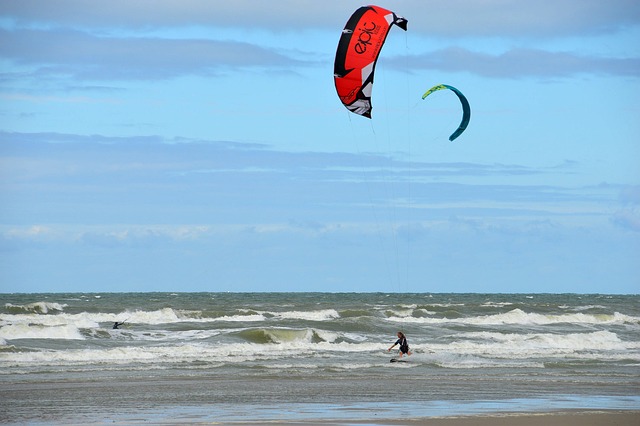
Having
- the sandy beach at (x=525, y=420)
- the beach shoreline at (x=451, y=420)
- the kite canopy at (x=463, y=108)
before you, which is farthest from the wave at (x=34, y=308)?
the sandy beach at (x=525, y=420)

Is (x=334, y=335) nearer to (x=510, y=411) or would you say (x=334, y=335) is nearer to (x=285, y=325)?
(x=285, y=325)

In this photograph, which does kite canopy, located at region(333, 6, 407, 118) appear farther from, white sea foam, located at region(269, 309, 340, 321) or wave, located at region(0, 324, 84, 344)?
white sea foam, located at region(269, 309, 340, 321)

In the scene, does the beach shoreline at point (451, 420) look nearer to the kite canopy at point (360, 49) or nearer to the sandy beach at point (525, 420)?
the sandy beach at point (525, 420)

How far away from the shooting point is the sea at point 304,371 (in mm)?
13609

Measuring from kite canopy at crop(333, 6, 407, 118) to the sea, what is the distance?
18.7ft

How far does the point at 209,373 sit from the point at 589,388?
7647 mm

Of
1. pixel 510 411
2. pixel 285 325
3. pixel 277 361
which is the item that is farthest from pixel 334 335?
pixel 510 411

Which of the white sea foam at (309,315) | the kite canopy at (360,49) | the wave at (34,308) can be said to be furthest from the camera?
the wave at (34,308)

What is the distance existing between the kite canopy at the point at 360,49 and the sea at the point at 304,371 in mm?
5686

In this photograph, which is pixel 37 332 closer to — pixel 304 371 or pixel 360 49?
pixel 304 371

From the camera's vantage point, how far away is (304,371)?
19.1m

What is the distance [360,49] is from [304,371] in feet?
22.9

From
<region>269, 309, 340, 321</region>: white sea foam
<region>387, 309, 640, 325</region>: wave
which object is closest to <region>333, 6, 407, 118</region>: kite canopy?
<region>387, 309, 640, 325</region>: wave

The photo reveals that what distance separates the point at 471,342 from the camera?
27.2 metres
